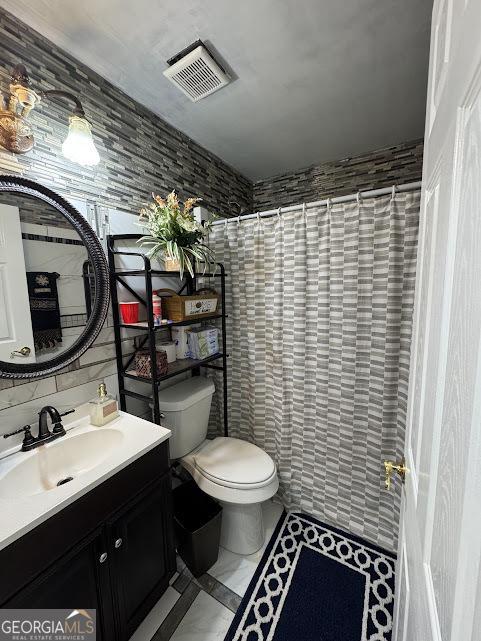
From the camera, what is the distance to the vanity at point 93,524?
0.77 m

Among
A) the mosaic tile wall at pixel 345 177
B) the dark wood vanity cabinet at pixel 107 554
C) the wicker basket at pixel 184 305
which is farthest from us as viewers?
the mosaic tile wall at pixel 345 177

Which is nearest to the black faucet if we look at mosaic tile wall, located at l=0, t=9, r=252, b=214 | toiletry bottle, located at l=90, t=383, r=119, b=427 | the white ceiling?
toiletry bottle, located at l=90, t=383, r=119, b=427

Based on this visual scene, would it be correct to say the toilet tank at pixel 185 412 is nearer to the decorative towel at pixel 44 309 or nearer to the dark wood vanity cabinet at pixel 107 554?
the dark wood vanity cabinet at pixel 107 554

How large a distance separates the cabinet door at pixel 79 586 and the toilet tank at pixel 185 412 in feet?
1.94

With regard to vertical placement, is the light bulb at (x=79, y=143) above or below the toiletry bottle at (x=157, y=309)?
above

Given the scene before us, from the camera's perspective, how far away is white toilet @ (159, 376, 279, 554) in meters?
1.37

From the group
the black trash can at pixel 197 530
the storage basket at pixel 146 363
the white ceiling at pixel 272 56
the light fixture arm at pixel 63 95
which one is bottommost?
the black trash can at pixel 197 530

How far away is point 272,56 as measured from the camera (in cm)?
120

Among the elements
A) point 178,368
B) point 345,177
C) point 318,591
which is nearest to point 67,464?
point 178,368

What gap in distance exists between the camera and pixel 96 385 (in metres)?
1.36

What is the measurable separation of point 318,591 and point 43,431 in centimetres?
147

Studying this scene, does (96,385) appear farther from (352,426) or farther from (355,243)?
(355,243)

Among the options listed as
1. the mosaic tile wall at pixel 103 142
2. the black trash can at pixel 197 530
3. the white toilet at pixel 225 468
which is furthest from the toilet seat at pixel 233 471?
the mosaic tile wall at pixel 103 142

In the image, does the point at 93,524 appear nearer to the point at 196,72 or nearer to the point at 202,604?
the point at 202,604
